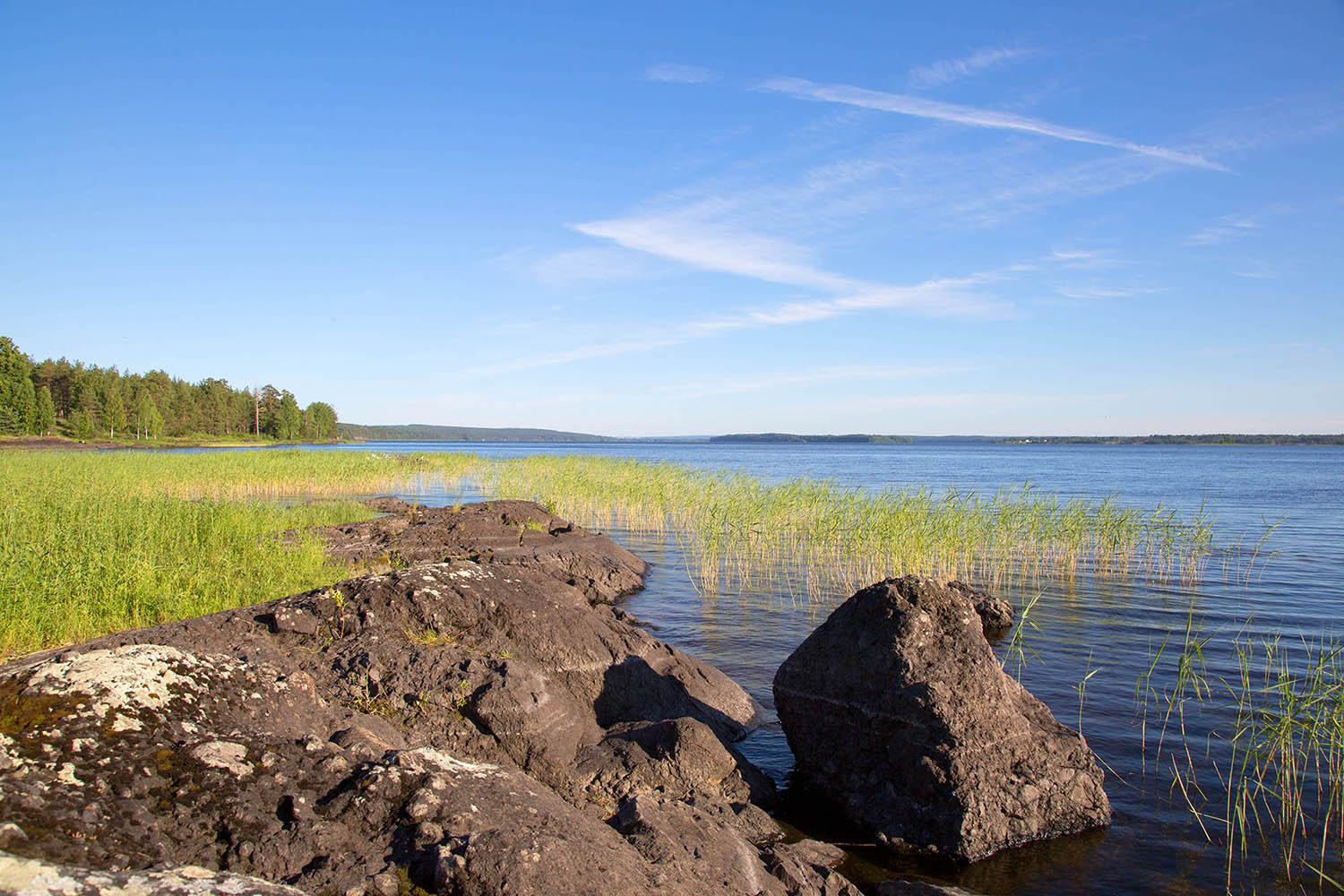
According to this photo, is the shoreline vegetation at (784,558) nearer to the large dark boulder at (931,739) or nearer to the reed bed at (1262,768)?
the reed bed at (1262,768)

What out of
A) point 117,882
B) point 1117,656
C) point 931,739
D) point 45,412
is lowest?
point 1117,656

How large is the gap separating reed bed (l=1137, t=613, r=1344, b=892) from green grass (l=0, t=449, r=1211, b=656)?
21.9 feet

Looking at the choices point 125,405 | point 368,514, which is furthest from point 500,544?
point 125,405

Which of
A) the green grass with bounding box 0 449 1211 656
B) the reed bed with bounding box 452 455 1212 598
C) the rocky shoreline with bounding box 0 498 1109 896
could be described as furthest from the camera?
the reed bed with bounding box 452 455 1212 598

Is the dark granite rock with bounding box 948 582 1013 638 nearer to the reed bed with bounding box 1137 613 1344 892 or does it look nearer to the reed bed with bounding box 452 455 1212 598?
the reed bed with bounding box 452 455 1212 598

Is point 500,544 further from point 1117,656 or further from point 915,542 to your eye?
point 1117,656

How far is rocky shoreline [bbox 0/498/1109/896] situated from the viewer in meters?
3.47

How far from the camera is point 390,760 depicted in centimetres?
423

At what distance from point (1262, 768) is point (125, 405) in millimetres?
105956

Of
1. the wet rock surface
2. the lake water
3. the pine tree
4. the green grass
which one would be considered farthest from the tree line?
the wet rock surface

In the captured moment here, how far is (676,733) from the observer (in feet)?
19.9

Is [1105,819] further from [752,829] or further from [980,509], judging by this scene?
[980,509]

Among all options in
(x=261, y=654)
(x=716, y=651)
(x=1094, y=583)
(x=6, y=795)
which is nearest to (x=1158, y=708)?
(x=716, y=651)

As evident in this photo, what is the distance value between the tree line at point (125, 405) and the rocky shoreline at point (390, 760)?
3530 inches
